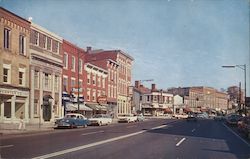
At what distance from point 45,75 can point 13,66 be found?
25.4ft

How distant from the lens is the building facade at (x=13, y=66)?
126 ft

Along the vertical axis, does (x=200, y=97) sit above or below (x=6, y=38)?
below

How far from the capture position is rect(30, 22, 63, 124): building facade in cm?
4419

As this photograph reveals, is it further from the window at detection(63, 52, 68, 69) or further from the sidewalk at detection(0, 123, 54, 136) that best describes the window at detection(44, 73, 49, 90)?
the sidewalk at detection(0, 123, 54, 136)

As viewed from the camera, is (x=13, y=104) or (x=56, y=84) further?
(x=56, y=84)

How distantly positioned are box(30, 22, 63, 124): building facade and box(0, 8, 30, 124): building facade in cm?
122

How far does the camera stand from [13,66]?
40.2 metres

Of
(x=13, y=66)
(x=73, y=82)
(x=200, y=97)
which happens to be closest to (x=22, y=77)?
(x=13, y=66)

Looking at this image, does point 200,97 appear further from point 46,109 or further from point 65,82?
point 46,109

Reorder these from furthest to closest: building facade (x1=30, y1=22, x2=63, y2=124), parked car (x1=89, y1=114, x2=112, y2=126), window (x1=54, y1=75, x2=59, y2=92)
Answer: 1. window (x1=54, y1=75, x2=59, y2=92)
2. parked car (x1=89, y1=114, x2=112, y2=126)
3. building facade (x1=30, y1=22, x2=63, y2=124)

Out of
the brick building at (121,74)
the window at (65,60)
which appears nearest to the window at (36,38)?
the window at (65,60)

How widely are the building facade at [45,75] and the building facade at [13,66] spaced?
1216 mm

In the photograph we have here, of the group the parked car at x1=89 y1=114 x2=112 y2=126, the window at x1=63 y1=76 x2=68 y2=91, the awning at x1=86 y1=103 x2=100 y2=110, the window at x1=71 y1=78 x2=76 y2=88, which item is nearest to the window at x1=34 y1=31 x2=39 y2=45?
the window at x1=63 y1=76 x2=68 y2=91

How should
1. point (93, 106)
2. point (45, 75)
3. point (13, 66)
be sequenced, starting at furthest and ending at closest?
point (93, 106), point (45, 75), point (13, 66)
